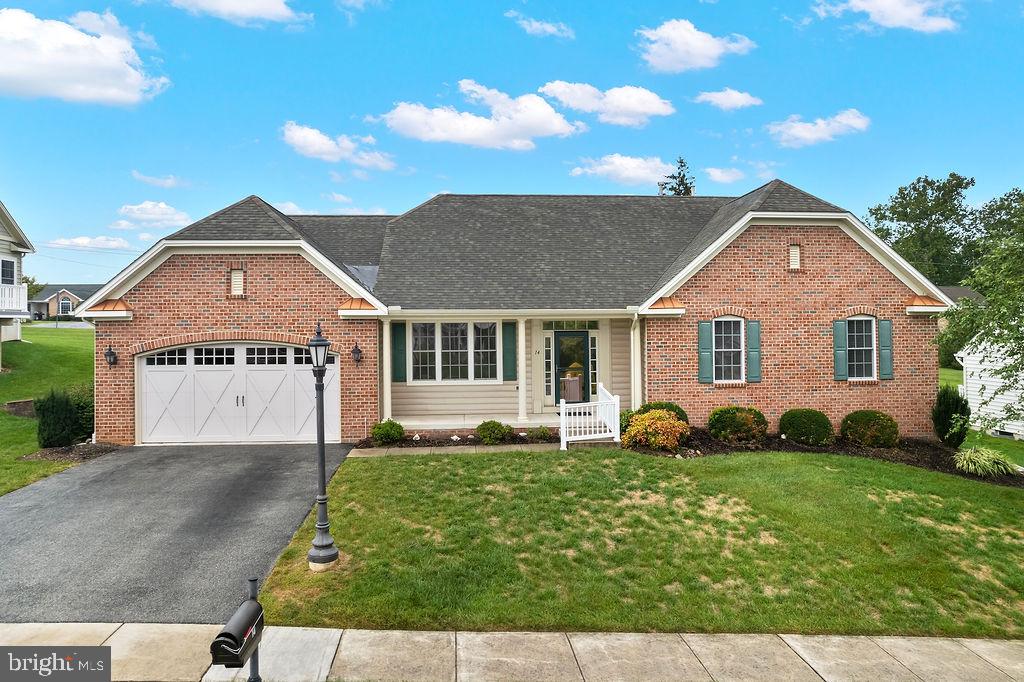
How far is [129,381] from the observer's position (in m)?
13.2

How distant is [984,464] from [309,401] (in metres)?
15.4

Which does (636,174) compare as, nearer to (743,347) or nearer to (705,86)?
(705,86)

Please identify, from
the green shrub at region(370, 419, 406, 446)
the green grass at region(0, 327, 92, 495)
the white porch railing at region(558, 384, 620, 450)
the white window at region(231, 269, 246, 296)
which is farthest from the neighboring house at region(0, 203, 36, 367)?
the white porch railing at region(558, 384, 620, 450)

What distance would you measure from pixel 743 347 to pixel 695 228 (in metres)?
5.44

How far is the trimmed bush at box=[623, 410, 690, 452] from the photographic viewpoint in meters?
12.3

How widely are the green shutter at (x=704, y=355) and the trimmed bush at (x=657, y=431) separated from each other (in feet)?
6.48

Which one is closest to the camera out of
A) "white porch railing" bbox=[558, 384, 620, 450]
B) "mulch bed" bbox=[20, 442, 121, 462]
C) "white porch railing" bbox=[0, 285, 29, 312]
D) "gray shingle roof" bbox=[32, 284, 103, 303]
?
"mulch bed" bbox=[20, 442, 121, 462]

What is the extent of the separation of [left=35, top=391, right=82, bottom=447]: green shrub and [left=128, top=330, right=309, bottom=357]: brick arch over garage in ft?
6.99

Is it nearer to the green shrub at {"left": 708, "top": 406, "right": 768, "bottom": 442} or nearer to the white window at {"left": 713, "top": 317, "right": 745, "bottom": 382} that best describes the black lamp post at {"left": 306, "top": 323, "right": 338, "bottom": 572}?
the green shrub at {"left": 708, "top": 406, "right": 768, "bottom": 442}

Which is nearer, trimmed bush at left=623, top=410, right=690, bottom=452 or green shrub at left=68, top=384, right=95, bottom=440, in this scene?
trimmed bush at left=623, top=410, right=690, bottom=452

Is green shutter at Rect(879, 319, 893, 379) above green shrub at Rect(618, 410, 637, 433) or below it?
above

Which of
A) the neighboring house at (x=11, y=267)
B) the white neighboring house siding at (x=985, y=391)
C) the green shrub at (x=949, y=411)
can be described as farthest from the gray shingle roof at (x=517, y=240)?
the neighboring house at (x=11, y=267)

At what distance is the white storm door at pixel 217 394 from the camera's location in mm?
13430

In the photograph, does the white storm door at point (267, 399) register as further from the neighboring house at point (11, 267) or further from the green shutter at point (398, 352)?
the neighboring house at point (11, 267)
